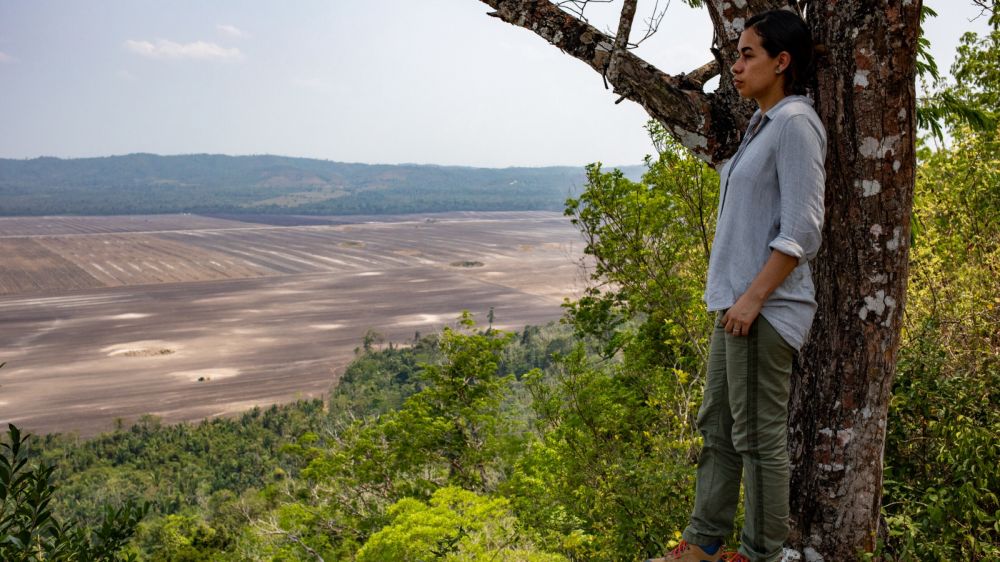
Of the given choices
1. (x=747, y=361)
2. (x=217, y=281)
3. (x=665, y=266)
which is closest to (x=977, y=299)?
(x=665, y=266)

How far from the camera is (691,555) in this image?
8.39 feet

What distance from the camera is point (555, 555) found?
754cm

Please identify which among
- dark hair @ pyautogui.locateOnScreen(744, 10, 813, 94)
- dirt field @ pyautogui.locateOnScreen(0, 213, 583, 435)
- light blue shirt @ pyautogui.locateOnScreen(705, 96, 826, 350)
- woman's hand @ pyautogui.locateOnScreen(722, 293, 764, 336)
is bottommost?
dirt field @ pyautogui.locateOnScreen(0, 213, 583, 435)

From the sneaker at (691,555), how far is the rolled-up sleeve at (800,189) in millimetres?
1045

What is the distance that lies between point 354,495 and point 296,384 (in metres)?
47.9

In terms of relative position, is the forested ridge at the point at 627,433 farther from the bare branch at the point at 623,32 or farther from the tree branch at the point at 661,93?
the bare branch at the point at 623,32

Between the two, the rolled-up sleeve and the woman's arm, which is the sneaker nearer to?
the woman's arm

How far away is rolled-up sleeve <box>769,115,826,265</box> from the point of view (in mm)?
2201

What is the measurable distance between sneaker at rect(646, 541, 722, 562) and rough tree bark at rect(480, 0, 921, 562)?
11.6 inches

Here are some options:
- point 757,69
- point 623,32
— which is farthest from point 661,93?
point 757,69

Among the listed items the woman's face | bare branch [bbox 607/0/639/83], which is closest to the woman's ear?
the woman's face

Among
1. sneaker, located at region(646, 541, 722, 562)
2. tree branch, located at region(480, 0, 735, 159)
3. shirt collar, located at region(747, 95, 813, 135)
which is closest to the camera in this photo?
shirt collar, located at region(747, 95, 813, 135)

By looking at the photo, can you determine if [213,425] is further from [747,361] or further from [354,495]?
[747,361]

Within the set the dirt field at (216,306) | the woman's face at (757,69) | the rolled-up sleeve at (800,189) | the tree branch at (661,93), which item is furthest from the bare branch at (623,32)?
the dirt field at (216,306)
